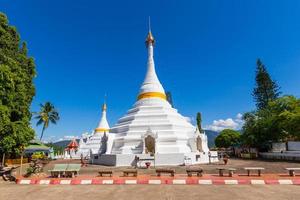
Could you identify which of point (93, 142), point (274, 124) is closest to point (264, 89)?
point (274, 124)

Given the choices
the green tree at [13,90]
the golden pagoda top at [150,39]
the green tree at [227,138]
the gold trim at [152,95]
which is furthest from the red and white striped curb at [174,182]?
the green tree at [227,138]

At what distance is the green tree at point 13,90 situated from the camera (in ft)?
52.4

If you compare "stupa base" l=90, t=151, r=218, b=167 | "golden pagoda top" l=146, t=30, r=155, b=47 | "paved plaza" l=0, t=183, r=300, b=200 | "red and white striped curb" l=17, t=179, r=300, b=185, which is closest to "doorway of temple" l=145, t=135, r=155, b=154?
"stupa base" l=90, t=151, r=218, b=167

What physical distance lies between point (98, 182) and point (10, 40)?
16541 millimetres

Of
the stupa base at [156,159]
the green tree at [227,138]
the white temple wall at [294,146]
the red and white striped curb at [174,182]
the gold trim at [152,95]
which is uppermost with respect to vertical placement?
the gold trim at [152,95]

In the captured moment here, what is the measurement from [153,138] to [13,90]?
43.6 ft

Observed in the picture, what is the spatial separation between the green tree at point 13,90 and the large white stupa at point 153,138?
8567 mm

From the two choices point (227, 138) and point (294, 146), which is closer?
point (294, 146)

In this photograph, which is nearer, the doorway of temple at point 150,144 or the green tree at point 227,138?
the doorway of temple at point 150,144

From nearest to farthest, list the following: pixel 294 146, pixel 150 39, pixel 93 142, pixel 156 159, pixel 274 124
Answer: pixel 156 159
pixel 294 146
pixel 274 124
pixel 150 39
pixel 93 142

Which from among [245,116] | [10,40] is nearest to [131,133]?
[10,40]

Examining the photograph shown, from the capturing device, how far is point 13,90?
59.0 ft

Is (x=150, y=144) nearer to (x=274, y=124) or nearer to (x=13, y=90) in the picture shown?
(x=13, y=90)

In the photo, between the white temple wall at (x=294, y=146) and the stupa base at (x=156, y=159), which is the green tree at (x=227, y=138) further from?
the stupa base at (x=156, y=159)
